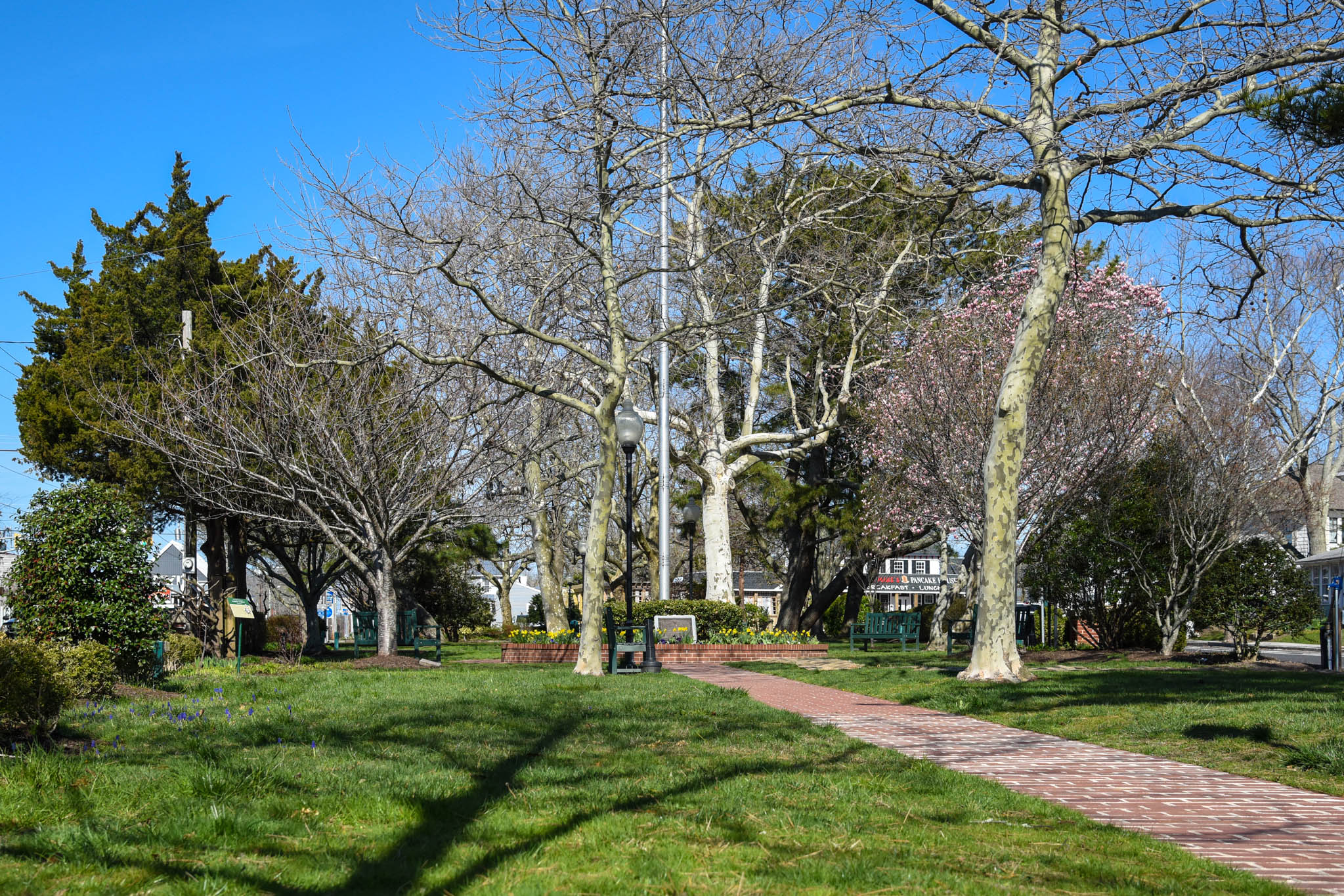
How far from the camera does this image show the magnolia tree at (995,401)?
19906 millimetres

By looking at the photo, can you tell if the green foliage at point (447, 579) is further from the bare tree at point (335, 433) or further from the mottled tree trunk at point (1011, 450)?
the mottled tree trunk at point (1011, 450)

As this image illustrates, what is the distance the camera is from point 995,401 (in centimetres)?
1873

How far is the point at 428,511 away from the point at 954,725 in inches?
513

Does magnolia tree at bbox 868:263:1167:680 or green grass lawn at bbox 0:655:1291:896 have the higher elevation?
magnolia tree at bbox 868:263:1167:680

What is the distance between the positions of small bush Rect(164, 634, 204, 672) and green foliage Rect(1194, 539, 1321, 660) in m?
16.7

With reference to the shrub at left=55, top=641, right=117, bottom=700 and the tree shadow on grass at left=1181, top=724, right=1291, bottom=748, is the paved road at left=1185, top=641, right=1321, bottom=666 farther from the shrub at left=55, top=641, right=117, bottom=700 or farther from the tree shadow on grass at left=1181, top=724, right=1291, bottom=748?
the shrub at left=55, top=641, right=117, bottom=700

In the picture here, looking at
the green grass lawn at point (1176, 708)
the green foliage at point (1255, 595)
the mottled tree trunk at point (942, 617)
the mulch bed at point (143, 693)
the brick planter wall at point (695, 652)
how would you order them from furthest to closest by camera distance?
the mottled tree trunk at point (942, 617), the brick planter wall at point (695, 652), the green foliage at point (1255, 595), the mulch bed at point (143, 693), the green grass lawn at point (1176, 708)

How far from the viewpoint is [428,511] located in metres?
20.3

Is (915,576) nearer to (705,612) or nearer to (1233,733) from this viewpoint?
(705,612)

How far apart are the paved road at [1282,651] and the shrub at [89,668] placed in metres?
17.8

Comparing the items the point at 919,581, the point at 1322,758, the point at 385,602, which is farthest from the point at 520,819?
the point at 919,581

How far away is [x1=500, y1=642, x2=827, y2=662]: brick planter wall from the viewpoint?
1981 centimetres

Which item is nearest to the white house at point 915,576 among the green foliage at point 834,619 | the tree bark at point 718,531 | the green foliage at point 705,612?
the green foliage at point 834,619

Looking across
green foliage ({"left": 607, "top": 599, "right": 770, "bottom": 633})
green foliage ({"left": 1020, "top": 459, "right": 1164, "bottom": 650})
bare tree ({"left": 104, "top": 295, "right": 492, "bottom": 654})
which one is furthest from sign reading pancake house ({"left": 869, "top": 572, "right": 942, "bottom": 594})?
bare tree ({"left": 104, "top": 295, "right": 492, "bottom": 654})
